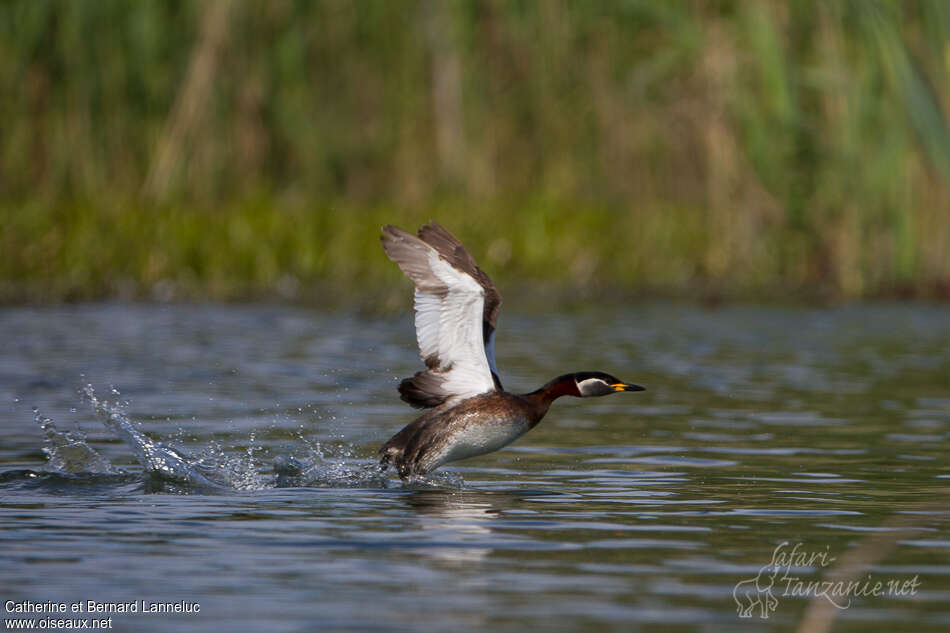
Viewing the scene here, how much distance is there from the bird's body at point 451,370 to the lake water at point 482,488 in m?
0.23

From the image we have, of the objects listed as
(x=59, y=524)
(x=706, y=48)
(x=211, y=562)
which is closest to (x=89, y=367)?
(x=59, y=524)

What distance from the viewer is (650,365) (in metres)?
14.6

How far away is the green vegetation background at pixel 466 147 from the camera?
18516 mm

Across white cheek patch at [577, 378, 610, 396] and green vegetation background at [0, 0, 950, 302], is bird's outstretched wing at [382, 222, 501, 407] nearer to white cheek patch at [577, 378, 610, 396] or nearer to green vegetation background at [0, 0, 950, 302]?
white cheek patch at [577, 378, 610, 396]

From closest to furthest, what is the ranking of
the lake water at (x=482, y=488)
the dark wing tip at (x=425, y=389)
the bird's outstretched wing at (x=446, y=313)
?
the lake water at (x=482, y=488)
the bird's outstretched wing at (x=446, y=313)
the dark wing tip at (x=425, y=389)

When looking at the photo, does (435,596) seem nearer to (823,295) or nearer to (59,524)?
(59,524)

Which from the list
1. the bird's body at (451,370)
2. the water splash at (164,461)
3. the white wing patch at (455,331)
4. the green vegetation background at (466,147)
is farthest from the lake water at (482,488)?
the green vegetation background at (466,147)

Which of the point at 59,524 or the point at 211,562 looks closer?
the point at 211,562

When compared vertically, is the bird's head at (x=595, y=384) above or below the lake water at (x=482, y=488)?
above

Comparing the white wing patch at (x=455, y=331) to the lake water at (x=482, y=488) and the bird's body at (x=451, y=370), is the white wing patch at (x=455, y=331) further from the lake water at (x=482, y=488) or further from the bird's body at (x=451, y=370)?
the lake water at (x=482, y=488)

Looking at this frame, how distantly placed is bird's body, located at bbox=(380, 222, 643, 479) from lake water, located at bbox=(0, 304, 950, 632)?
9.2 inches

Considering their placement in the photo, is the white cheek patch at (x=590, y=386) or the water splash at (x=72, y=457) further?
the white cheek patch at (x=590, y=386)

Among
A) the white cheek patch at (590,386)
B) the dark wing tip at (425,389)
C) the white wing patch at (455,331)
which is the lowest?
the white cheek patch at (590,386)

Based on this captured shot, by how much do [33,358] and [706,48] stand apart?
8.73 m
